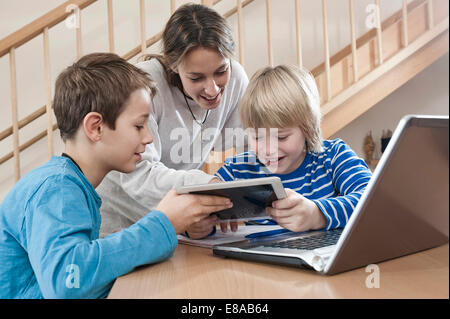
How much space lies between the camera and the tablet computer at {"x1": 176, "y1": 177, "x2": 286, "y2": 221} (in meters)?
0.71

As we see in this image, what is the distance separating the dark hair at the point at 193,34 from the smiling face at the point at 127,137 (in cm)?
32

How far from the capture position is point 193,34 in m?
1.28

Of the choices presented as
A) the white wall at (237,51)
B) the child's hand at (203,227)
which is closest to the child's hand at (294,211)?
the child's hand at (203,227)

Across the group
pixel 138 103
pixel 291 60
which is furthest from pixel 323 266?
pixel 291 60

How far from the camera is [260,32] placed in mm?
3320

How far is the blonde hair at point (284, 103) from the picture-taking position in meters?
1.21

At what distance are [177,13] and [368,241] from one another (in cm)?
97

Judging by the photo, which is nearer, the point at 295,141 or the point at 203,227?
the point at 203,227

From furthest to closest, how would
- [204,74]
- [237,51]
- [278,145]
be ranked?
1. [237,51]
2. [204,74]
3. [278,145]

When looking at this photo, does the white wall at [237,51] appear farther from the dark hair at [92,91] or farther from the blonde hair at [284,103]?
the dark hair at [92,91]

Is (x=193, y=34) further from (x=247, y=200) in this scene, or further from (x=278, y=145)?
(x=247, y=200)

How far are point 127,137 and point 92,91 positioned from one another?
0.12 meters

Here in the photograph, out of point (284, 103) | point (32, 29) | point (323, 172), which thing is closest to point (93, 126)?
point (284, 103)

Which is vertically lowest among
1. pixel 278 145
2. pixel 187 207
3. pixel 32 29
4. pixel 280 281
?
pixel 280 281
